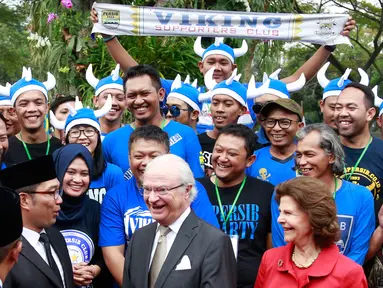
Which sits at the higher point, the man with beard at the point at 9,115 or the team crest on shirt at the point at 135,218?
the man with beard at the point at 9,115

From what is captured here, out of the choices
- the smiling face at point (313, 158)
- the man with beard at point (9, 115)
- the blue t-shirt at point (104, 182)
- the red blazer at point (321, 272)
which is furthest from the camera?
the man with beard at point (9, 115)

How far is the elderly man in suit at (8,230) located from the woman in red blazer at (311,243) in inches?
64.0

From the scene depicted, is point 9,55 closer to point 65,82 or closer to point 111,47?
point 65,82

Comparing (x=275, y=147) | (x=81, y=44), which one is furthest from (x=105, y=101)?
(x=81, y=44)

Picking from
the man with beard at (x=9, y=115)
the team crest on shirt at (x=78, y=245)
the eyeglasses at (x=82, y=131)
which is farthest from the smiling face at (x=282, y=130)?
the man with beard at (x=9, y=115)

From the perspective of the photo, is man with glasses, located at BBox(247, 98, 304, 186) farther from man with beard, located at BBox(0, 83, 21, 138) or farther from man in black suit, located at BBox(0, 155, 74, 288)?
man with beard, located at BBox(0, 83, 21, 138)

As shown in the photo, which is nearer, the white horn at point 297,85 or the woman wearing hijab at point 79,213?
the woman wearing hijab at point 79,213

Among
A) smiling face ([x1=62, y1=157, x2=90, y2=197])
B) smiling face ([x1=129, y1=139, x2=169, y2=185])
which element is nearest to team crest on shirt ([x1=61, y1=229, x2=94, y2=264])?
smiling face ([x1=62, y1=157, x2=90, y2=197])

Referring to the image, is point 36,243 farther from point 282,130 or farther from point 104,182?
point 282,130

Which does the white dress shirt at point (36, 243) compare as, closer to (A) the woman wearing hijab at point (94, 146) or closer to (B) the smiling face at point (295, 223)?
(A) the woman wearing hijab at point (94, 146)

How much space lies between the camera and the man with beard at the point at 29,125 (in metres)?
5.50

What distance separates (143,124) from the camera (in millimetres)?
5414

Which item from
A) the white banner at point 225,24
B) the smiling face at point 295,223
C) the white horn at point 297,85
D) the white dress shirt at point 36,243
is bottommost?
the white dress shirt at point 36,243

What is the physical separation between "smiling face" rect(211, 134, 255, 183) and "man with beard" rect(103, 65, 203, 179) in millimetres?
559
